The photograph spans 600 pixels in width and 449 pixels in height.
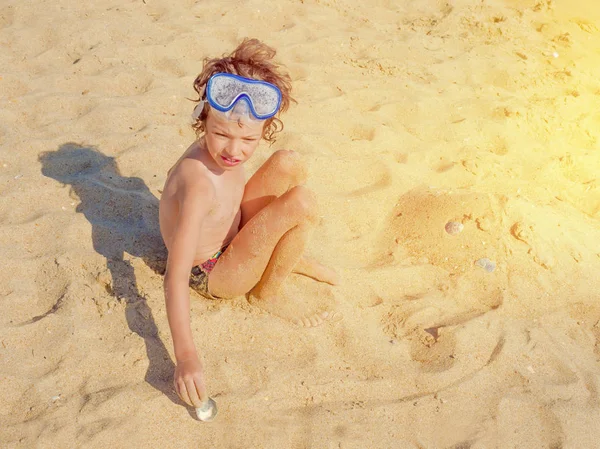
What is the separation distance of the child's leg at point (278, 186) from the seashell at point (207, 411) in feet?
2.91

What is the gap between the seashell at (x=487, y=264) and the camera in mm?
3078

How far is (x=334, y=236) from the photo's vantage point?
3166 millimetres

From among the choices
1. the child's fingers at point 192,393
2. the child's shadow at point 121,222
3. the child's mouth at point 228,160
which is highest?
the child's mouth at point 228,160

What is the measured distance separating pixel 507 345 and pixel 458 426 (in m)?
0.54

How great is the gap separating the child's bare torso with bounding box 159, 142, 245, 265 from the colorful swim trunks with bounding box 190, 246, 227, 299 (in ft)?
0.07

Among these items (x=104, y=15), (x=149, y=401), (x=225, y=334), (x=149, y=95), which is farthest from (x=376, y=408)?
(x=104, y=15)

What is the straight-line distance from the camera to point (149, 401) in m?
2.12

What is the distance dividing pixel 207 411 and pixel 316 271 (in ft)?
3.06

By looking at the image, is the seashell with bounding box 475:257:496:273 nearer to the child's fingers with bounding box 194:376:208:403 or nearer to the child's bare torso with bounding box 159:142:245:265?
the child's bare torso with bounding box 159:142:245:265

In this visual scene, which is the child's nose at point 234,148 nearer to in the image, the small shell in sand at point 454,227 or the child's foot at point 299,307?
the child's foot at point 299,307

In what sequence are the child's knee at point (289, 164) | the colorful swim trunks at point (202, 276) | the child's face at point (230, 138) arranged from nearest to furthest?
the child's face at point (230, 138)
the colorful swim trunks at point (202, 276)
the child's knee at point (289, 164)

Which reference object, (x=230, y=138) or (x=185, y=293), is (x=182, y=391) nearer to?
(x=185, y=293)

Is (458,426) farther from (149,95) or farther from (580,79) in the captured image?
(580,79)

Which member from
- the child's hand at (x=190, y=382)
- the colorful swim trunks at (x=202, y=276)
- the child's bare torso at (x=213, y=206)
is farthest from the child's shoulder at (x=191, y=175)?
the child's hand at (x=190, y=382)
